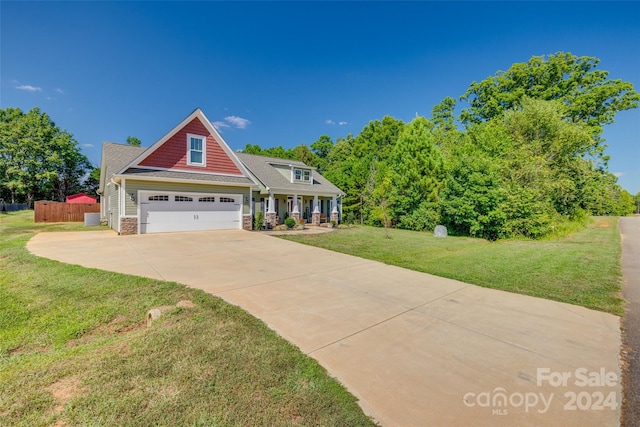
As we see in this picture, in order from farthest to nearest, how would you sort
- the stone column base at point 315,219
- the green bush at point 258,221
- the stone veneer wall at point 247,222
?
the stone column base at point 315,219 < the green bush at point 258,221 < the stone veneer wall at point 247,222

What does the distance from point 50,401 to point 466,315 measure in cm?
524

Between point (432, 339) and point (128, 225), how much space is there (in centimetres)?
1405

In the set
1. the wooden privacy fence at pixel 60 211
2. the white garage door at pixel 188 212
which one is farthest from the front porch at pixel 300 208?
the wooden privacy fence at pixel 60 211

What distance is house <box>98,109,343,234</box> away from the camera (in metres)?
13.1

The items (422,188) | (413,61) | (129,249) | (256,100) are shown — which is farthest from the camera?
(256,100)

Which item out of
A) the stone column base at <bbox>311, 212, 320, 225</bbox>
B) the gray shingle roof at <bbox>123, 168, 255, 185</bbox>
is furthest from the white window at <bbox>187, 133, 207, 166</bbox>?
the stone column base at <bbox>311, 212, 320, 225</bbox>

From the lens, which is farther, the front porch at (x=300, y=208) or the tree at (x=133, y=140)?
the tree at (x=133, y=140)

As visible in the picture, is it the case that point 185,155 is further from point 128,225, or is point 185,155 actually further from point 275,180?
point 275,180

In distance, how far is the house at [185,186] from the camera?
13.1 metres

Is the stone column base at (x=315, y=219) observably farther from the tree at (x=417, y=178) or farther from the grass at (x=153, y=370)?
the grass at (x=153, y=370)

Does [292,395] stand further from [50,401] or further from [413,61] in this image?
[413,61]

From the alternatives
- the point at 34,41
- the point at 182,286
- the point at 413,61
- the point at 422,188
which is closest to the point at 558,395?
the point at 182,286

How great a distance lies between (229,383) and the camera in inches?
102

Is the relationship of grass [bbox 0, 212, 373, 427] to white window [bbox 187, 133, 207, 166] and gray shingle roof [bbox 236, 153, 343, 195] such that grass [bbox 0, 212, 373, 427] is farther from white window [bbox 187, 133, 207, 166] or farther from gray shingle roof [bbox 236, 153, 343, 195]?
gray shingle roof [bbox 236, 153, 343, 195]
